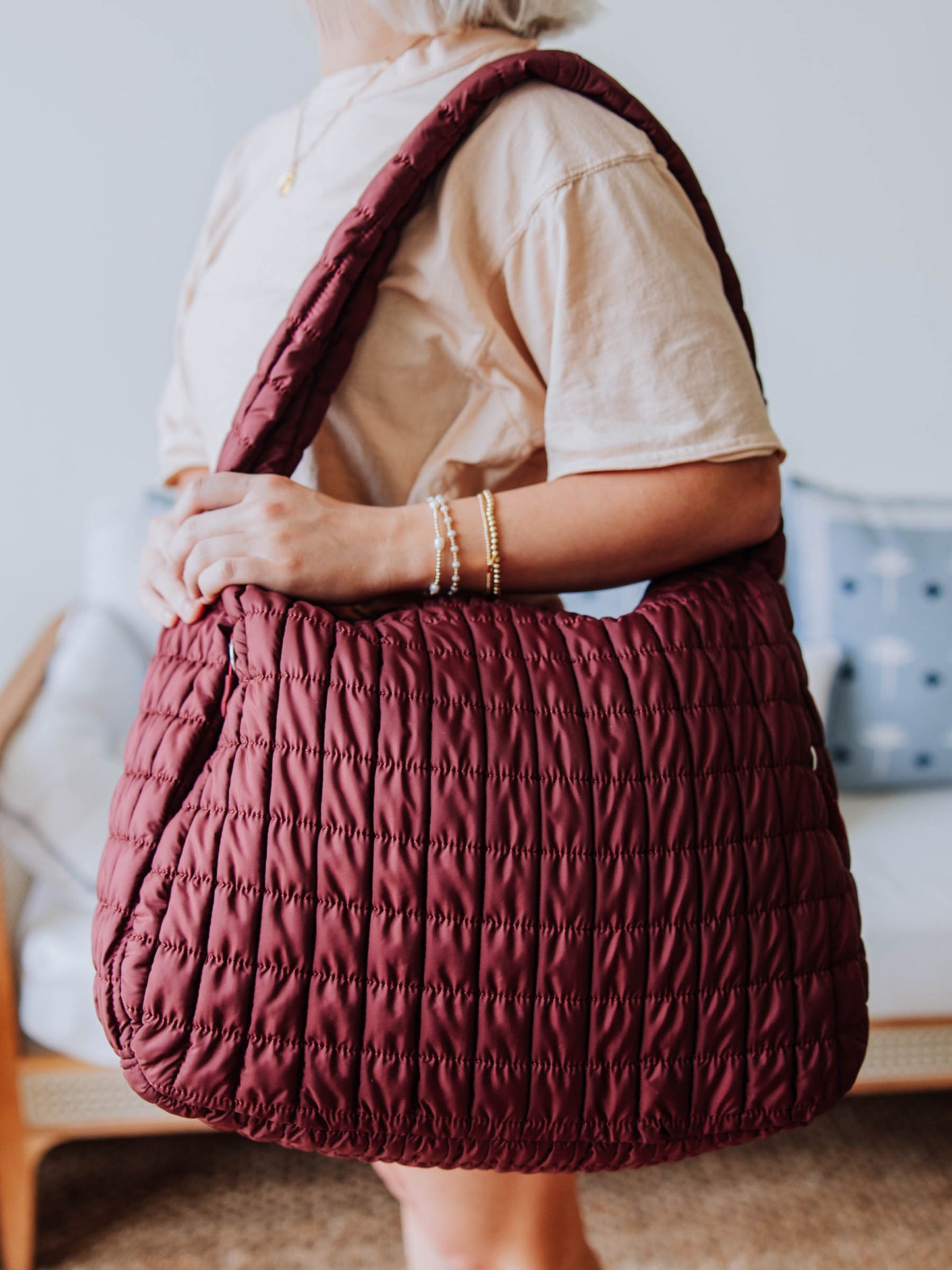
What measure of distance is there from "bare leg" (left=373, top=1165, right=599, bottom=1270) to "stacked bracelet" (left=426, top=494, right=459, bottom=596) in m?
0.38

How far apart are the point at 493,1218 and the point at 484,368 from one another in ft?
1.75

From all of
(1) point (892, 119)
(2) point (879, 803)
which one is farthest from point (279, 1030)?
(1) point (892, 119)

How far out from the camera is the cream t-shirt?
53 centimetres

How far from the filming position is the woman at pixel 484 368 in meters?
0.54

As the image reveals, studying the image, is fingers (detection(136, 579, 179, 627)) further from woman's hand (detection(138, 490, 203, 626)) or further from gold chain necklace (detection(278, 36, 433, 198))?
gold chain necklace (detection(278, 36, 433, 198))

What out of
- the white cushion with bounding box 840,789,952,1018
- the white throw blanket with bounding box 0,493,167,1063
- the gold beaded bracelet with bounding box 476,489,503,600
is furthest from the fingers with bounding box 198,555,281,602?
the white cushion with bounding box 840,789,952,1018

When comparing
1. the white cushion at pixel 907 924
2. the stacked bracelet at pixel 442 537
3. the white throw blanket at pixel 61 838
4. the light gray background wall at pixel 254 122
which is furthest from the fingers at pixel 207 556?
the light gray background wall at pixel 254 122

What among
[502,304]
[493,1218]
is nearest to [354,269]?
[502,304]

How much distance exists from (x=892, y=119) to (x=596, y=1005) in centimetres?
164

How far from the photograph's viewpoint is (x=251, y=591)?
0.54 metres

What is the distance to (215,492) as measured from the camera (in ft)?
1.85

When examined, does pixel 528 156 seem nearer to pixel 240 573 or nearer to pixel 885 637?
pixel 240 573

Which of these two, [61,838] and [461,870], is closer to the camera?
[461,870]

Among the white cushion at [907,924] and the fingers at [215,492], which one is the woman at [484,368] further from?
the white cushion at [907,924]
